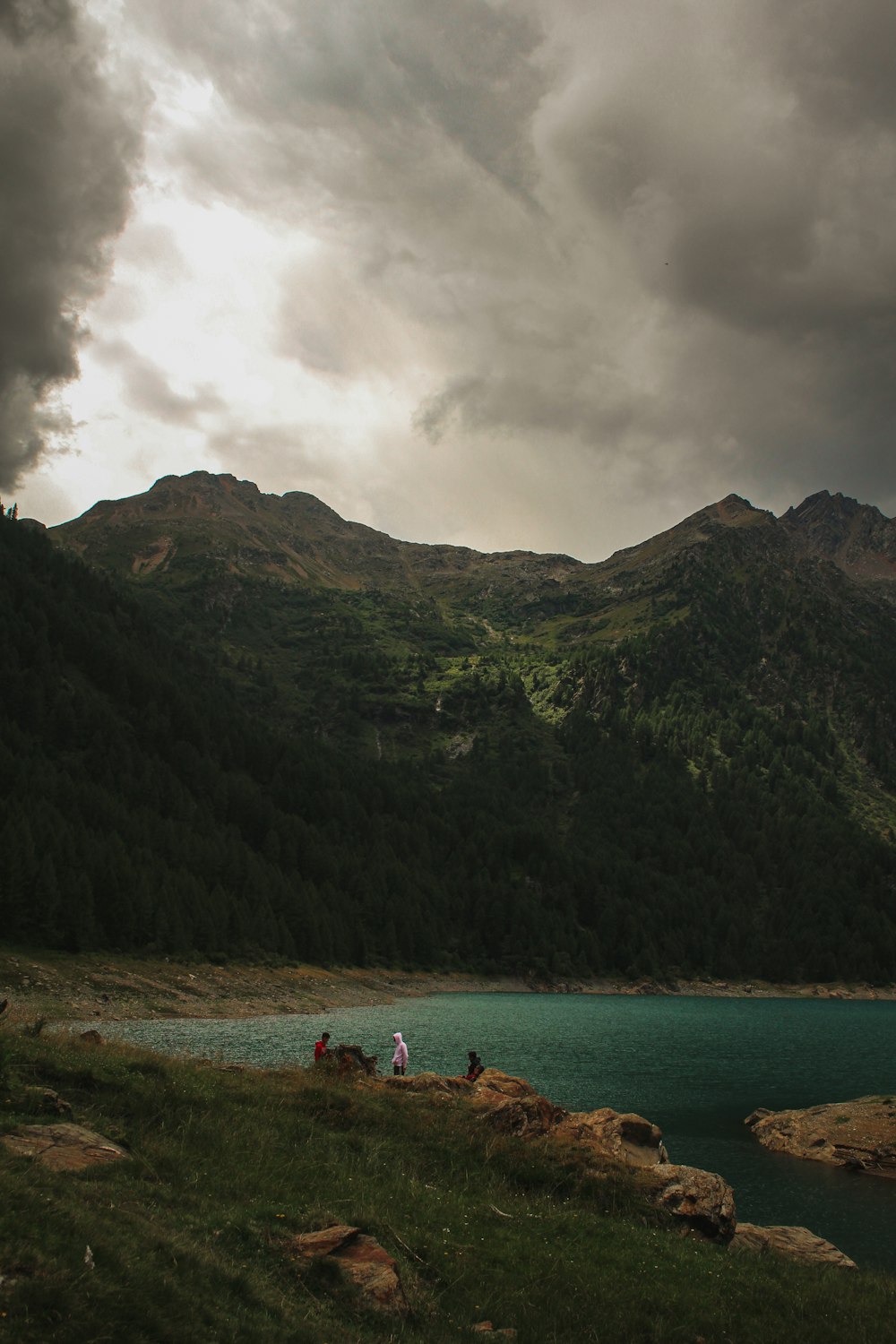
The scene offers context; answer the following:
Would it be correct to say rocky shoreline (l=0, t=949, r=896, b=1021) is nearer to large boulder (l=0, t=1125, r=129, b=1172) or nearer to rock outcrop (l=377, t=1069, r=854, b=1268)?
rock outcrop (l=377, t=1069, r=854, b=1268)

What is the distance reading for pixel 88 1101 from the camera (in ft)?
74.8

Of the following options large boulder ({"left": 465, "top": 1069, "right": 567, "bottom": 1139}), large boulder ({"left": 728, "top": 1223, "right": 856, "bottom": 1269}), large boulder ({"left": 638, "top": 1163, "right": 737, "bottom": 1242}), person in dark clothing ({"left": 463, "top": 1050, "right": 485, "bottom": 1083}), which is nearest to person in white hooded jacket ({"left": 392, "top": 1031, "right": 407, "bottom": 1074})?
person in dark clothing ({"left": 463, "top": 1050, "right": 485, "bottom": 1083})

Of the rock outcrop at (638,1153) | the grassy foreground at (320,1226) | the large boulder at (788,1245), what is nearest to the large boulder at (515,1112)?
the rock outcrop at (638,1153)

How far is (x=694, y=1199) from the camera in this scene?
2656 centimetres

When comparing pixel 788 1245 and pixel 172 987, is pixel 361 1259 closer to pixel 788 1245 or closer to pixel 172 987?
pixel 788 1245

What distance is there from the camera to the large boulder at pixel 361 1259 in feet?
51.4

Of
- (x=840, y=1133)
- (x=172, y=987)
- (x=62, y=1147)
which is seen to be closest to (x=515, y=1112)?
(x=62, y=1147)

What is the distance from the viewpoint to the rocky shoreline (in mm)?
73875

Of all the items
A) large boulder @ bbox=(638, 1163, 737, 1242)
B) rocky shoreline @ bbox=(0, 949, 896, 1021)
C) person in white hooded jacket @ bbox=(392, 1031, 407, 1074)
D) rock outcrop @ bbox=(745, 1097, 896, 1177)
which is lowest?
rocky shoreline @ bbox=(0, 949, 896, 1021)

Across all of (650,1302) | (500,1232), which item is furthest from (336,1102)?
(650,1302)

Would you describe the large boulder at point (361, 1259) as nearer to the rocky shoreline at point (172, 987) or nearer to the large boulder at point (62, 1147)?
the large boulder at point (62, 1147)

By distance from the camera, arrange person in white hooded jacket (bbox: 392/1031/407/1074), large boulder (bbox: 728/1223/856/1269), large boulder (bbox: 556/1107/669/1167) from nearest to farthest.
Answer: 1. large boulder (bbox: 728/1223/856/1269)
2. large boulder (bbox: 556/1107/669/1167)
3. person in white hooded jacket (bbox: 392/1031/407/1074)

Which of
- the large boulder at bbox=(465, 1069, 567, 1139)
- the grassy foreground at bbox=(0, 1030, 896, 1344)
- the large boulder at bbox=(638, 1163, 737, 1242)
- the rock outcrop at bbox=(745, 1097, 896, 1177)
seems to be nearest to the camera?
the grassy foreground at bbox=(0, 1030, 896, 1344)

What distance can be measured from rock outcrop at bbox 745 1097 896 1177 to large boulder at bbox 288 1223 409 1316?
41.9m
